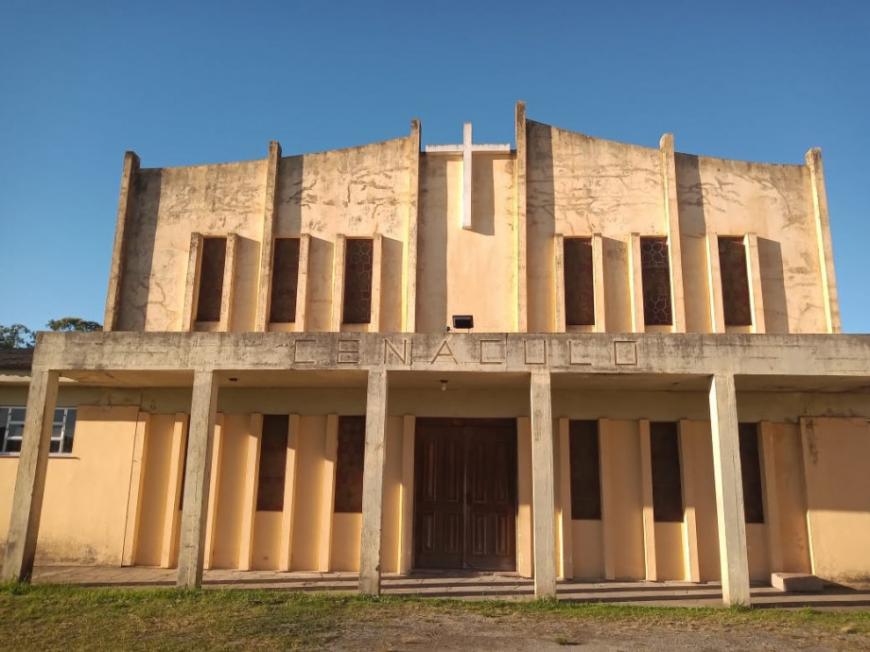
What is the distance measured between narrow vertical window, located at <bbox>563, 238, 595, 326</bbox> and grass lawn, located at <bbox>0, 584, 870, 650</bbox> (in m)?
5.19

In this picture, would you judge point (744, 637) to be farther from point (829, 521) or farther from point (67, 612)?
point (67, 612)

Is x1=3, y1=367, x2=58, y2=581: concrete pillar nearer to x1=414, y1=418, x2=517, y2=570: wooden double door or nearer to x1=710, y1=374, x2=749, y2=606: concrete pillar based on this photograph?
x1=414, y1=418, x2=517, y2=570: wooden double door

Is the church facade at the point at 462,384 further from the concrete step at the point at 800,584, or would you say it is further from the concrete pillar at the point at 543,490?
the concrete pillar at the point at 543,490

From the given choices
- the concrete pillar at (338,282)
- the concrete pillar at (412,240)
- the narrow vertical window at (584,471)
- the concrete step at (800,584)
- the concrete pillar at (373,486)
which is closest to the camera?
the concrete pillar at (373,486)

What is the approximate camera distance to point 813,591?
1099 centimetres

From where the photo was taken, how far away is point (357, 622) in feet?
26.9

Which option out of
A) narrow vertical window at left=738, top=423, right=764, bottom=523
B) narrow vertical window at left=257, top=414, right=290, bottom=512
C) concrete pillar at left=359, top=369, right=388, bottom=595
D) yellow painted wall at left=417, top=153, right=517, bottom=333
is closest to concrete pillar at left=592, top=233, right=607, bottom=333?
yellow painted wall at left=417, top=153, right=517, bottom=333

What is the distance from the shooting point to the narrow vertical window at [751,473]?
12070 millimetres

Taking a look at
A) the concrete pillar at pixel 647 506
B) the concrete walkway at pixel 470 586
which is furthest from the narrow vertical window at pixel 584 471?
the concrete walkway at pixel 470 586

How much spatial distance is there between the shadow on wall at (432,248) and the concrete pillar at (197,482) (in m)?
4.08

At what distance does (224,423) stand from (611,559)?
7.02 meters

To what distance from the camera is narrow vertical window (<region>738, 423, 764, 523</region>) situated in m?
12.1

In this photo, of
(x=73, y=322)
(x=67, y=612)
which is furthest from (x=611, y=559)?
(x=73, y=322)

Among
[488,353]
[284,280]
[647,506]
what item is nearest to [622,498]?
[647,506]
